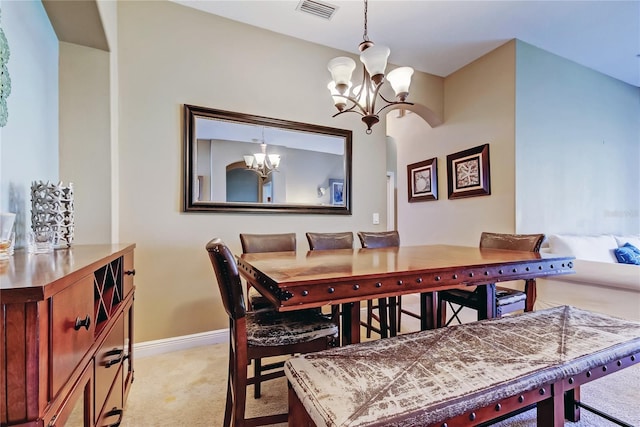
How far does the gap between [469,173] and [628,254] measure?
1.76m

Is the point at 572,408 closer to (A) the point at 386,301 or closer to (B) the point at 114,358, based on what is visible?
(A) the point at 386,301

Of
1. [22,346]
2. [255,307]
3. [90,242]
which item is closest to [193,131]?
[90,242]

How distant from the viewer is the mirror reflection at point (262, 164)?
2.57 meters

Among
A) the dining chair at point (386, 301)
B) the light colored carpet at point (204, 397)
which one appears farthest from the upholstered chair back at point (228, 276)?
the dining chair at point (386, 301)

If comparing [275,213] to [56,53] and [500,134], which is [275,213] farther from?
[500,134]

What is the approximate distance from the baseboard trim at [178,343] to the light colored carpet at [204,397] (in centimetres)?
9

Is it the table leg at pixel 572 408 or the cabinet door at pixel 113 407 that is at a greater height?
the cabinet door at pixel 113 407

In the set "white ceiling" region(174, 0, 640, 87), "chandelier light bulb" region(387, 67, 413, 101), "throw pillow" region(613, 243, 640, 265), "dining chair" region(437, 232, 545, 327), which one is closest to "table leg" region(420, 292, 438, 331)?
"dining chair" region(437, 232, 545, 327)

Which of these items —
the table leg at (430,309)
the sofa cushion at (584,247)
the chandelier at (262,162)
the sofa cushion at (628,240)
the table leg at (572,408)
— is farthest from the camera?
the sofa cushion at (628,240)

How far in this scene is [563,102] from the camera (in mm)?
3459

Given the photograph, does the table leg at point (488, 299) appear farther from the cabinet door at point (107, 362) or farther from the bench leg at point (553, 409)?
the cabinet door at point (107, 362)

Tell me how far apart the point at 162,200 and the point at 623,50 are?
203 inches

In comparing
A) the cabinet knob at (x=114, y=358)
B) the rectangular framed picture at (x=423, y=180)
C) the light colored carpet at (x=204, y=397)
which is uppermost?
the rectangular framed picture at (x=423, y=180)

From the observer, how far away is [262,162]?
280 cm
